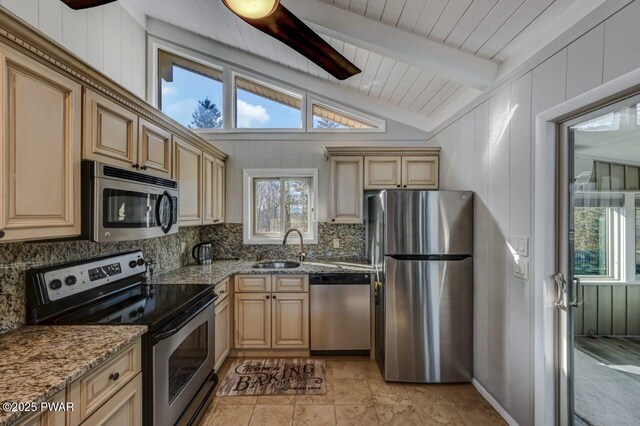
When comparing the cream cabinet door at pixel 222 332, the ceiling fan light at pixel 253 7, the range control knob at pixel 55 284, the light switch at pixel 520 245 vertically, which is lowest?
the cream cabinet door at pixel 222 332

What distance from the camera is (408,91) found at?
117 inches

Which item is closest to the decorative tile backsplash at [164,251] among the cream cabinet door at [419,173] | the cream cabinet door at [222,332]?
the cream cabinet door at [222,332]

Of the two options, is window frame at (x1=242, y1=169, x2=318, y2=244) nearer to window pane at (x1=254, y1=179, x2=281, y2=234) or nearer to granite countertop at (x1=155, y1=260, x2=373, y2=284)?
window pane at (x1=254, y1=179, x2=281, y2=234)

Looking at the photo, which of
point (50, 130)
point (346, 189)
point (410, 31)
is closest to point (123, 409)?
point (50, 130)

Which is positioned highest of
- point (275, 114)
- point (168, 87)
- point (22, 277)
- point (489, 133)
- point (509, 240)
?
point (168, 87)

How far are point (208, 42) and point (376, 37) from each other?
2386 mm

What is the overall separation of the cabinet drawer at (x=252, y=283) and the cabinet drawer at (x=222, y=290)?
0.40 ft

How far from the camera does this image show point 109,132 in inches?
63.7

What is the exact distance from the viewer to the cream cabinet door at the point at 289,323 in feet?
9.34

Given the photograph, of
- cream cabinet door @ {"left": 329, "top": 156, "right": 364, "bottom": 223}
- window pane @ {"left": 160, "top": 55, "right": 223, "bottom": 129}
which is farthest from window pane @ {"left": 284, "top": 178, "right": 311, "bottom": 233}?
window pane @ {"left": 160, "top": 55, "right": 223, "bottom": 129}

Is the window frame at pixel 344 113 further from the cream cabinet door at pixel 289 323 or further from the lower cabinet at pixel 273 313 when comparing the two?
the cream cabinet door at pixel 289 323

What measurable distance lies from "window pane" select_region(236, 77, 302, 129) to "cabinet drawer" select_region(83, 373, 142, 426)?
2.93 meters

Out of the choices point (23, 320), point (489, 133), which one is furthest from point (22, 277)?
point (489, 133)

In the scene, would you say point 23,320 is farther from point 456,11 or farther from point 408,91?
point 408,91
